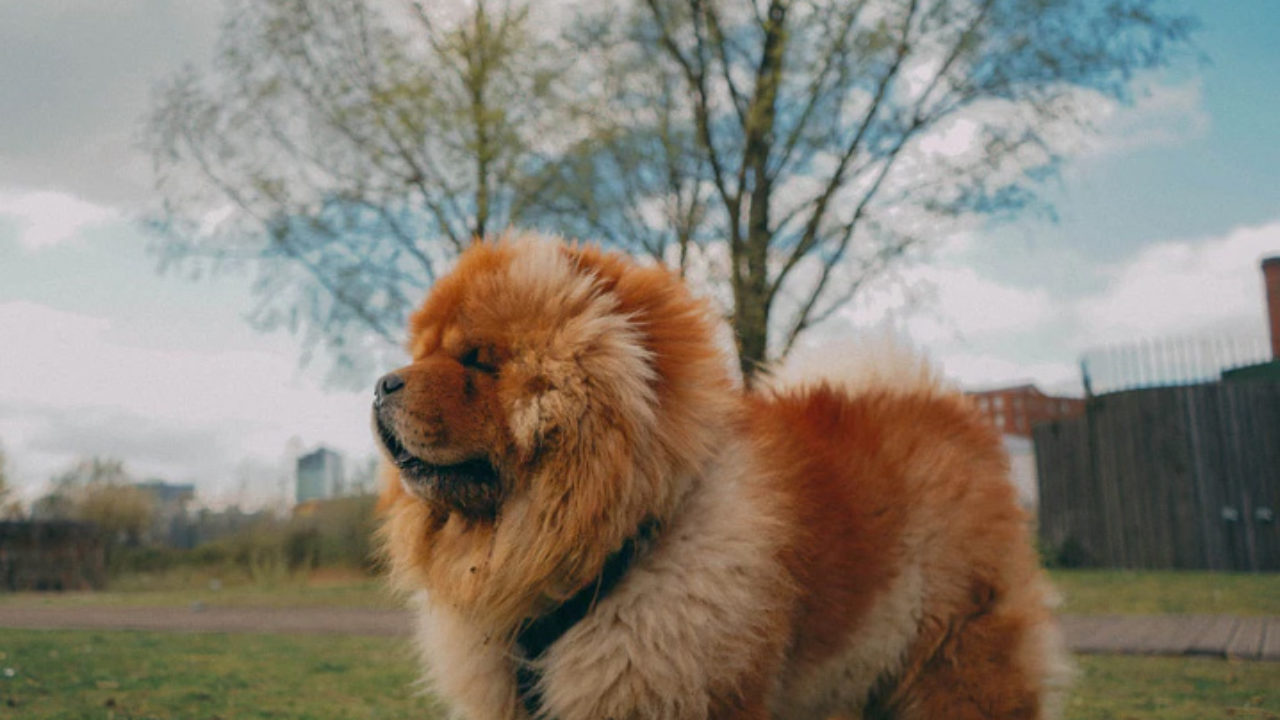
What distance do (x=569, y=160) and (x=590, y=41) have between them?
171 centimetres

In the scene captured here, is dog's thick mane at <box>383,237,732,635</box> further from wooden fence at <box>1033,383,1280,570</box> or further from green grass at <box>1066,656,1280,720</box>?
wooden fence at <box>1033,383,1280,570</box>

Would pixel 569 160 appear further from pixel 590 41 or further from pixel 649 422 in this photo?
pixel 649 422

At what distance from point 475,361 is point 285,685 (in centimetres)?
451

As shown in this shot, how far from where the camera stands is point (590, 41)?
14.0m

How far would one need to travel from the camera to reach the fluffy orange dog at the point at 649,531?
258cm

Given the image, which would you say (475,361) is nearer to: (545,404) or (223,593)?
(545,404)

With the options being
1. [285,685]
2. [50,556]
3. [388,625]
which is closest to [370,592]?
[388,625]

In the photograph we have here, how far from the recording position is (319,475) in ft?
70.7

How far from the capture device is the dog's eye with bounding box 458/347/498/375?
2.76 metres

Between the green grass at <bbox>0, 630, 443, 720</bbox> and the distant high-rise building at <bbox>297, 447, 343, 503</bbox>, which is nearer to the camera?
the green grass at <bbox>0, 630, 443, 720</bbox>

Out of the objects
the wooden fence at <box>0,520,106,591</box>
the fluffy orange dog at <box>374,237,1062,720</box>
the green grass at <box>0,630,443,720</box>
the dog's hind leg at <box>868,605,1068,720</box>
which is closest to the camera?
the fluffy orange dog at <box>374,237,1062,720</box>

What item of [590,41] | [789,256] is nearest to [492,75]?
[590,41]

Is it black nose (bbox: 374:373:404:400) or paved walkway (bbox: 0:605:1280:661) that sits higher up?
black nose (bbox: 374:373:404:400)

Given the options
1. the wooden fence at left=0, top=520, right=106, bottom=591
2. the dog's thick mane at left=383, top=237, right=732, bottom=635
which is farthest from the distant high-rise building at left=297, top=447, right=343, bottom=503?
the dog's thick mane at left=383, top=237, right=732, bottom=635
